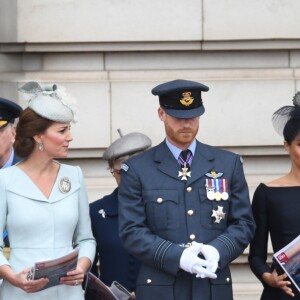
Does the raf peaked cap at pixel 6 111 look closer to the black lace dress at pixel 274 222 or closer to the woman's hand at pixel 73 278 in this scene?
the woman's hand at pixel 73 278

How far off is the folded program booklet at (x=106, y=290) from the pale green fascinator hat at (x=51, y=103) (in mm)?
772

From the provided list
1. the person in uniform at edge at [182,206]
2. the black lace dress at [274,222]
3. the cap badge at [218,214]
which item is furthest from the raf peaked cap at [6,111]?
the black lace dress at [274,222]

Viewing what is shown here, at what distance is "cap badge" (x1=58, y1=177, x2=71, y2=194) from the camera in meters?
6.04

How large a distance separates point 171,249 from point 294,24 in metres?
2.56

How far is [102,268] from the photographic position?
6.43 m

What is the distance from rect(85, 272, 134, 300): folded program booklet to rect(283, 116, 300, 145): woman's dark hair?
42.1 inches

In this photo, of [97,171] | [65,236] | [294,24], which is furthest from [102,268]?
[294,24]

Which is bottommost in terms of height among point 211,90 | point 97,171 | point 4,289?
point 4,289

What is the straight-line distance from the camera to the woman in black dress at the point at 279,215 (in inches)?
240

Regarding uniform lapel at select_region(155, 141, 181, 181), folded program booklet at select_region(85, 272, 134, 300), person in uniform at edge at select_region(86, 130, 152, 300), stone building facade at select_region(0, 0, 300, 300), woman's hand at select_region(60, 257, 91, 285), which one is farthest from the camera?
stone building facade at select_region(0, 0, 300, 300)

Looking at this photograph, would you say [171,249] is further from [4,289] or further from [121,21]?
[121,21]

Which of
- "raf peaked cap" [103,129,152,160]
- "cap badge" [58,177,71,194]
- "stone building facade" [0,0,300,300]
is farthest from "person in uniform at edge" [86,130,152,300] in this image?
"stone building facade" [0,0,300,300]

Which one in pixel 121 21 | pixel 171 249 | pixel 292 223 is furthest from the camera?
pixel 121 21

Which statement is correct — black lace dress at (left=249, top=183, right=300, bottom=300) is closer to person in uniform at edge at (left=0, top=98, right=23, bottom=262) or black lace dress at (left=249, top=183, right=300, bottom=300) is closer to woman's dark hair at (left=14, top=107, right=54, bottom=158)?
woman's dark hair at (left=14, top=107, right=54, bottom=158)
